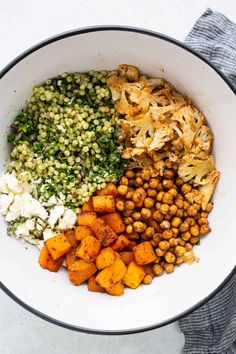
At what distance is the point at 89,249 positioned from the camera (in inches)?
73.5

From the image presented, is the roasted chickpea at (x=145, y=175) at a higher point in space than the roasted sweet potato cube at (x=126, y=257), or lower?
higher

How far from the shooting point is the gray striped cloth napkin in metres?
1.99

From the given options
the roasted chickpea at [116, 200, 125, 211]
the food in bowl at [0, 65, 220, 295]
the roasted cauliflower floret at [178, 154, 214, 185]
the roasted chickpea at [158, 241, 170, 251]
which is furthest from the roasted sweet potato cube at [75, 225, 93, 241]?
the roasted cauliflower floret at [178, 154, 214, 185]

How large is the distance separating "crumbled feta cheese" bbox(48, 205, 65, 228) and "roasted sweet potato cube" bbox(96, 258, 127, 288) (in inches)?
8.2

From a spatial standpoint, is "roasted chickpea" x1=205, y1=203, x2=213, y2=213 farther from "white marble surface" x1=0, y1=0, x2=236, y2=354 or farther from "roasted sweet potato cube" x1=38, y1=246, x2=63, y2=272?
"white marble surface" x1=0, y1=0, x2=236, y2=354

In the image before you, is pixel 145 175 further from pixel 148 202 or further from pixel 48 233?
pixel 48 233

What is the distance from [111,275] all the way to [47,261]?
0.69 feet

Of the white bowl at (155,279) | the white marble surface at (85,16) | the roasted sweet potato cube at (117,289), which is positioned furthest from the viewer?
the white marble surface at (85,16)

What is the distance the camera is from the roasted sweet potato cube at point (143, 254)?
1908 mm

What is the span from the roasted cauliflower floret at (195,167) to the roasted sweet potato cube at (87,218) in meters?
0.29

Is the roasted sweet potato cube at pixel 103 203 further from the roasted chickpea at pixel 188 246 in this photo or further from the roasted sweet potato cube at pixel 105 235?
the roasted chickpea at pixel 188 246

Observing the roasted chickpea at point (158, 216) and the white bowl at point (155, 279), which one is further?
the roasted chickpea at point (158, 216)

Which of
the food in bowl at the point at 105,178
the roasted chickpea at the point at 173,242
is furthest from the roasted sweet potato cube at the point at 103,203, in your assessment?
the roasted chickpea at the point at 173,242

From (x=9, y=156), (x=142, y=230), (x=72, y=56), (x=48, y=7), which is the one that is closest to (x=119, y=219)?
(x=142, y=230)
